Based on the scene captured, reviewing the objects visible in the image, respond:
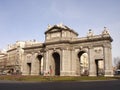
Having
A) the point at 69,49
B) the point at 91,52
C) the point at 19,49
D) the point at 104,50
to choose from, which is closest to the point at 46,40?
the point at 69,49

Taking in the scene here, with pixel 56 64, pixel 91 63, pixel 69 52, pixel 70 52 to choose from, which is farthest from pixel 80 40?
pixel 56 64

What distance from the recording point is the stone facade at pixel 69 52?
2179 inches

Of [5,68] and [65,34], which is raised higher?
[65,34]

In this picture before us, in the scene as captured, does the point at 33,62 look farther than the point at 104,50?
Yes

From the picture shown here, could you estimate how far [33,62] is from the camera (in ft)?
230

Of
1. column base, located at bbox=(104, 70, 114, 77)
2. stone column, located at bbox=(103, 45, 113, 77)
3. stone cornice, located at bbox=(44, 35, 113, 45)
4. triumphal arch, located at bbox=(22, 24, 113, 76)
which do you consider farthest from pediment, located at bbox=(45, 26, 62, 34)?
column base, located at bbox=(104, 70, 114, 77)

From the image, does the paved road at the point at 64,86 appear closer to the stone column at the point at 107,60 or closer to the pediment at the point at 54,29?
the stone column at the point at 107,60

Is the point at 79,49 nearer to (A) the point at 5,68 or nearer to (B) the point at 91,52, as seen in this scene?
(B) the point at 91,52

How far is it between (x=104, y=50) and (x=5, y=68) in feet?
272

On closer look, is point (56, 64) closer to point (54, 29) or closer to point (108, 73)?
point (54, 29)

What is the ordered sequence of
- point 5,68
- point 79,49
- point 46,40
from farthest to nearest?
point 5,68 → point 46,40 → point 79,49

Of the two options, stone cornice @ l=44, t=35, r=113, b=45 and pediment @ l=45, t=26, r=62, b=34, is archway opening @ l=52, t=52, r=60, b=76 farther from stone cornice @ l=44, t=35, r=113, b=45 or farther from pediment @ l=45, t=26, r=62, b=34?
pediment @ l=45, t=26, r=62, b=34

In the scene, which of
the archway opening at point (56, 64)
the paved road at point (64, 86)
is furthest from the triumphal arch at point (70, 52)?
the paved road at point (64, 86)

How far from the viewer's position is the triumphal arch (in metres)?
55.3
